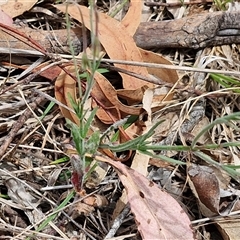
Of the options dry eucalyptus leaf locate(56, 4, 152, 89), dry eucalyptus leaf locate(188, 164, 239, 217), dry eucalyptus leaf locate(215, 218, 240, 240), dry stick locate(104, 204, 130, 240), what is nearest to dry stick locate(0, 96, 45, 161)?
dry eucalyptus leaf locate(56, 4, 152, 89)

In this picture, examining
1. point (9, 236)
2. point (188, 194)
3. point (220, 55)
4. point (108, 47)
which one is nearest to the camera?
point (9, 236)

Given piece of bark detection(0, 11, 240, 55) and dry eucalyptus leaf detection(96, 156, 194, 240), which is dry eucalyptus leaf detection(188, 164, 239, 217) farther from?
piece of bark detection(0, 11, 240, 55)

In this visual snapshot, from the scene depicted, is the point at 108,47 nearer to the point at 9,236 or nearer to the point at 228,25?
the point at 228,25

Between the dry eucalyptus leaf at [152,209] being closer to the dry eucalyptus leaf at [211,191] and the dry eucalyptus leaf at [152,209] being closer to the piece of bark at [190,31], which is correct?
the dry eucalyptus leaf at [211,191]

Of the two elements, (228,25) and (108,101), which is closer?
(108,101)

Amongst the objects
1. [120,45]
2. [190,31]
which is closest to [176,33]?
[190,31]

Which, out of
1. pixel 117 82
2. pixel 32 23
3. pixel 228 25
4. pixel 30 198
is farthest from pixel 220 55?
pixel 30 198
